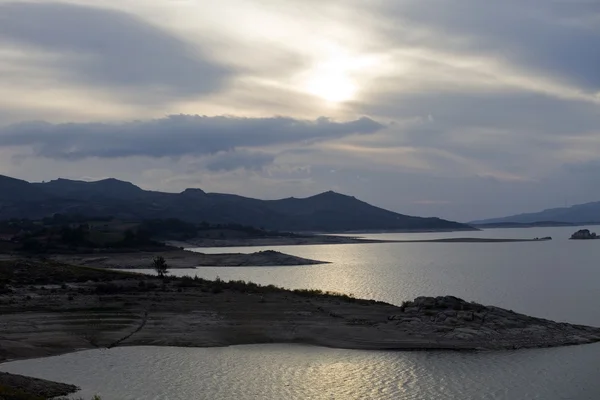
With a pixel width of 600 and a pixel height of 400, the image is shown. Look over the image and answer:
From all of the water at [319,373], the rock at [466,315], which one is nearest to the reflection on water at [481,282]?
the rock at [466,315]

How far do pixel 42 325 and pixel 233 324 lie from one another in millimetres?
12565

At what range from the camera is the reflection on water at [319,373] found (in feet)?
99.7

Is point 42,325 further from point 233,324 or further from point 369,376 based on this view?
point 369,376

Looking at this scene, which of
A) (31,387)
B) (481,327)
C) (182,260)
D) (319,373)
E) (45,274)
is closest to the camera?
(31,387)

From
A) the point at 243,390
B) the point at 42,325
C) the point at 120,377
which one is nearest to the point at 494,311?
the point at 243,390

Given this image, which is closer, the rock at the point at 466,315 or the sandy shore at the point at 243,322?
the sandy shore at the point at 243,322

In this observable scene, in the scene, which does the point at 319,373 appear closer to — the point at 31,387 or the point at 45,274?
the point at 31,387

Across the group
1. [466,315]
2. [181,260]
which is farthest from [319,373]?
[181,260]

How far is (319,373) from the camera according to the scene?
112 ft

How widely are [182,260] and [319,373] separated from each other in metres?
109

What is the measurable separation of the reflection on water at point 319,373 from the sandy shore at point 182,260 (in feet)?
294

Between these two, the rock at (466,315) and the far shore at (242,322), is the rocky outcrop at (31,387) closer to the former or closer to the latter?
the far shore at (242,322)

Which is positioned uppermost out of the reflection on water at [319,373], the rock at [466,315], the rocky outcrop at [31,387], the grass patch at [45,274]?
the grass patch at [45,274]

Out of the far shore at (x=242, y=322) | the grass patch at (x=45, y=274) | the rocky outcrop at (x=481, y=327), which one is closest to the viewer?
the far shore at (x=242, y=322)
